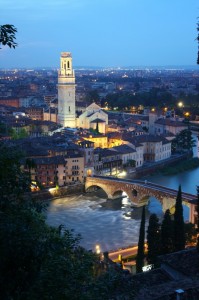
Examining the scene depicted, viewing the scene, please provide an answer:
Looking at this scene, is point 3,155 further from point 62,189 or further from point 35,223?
point 62,189

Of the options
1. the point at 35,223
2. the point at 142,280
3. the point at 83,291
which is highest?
the point at 35,223

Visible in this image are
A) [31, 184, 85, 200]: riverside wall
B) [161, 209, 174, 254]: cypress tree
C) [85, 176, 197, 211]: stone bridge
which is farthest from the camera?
[31, 184, 85, 200]: riverside wall

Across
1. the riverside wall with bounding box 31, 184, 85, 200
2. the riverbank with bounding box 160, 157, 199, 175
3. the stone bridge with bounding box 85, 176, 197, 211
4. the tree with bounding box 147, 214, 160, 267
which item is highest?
the tree with bounding box 147, 214, 160, 267

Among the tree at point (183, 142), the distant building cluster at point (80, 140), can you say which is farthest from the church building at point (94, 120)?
the tree at point (183, 142)

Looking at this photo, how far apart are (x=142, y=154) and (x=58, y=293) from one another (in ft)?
37.2

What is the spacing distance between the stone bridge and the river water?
0.16 m

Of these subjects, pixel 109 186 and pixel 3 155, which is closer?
pixel 3 155

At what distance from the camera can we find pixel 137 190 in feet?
30.6

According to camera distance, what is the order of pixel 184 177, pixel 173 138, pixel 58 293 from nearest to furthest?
pixel 58 293 < pixel 184 177 < pixel 173 138

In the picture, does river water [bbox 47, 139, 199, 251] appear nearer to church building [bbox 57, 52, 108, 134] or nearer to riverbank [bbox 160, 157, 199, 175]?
riverbank [bbox 160, 157, 199, 175]

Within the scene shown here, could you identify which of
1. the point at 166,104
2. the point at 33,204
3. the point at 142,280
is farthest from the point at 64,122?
the point at 33,204

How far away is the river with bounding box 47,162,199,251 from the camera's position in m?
7.21

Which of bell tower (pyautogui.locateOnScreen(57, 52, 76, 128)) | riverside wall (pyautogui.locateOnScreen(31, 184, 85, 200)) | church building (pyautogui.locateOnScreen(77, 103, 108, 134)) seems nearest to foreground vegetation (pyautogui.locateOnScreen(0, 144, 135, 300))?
riverside wall (pyautogui.locateOnScreen(31, 184, 85, 200))

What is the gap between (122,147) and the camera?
41.3 ft
